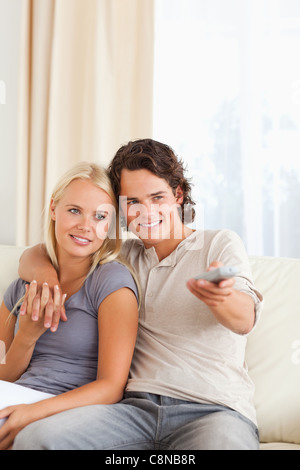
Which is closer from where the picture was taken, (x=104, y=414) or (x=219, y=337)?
(x=104, y=414)

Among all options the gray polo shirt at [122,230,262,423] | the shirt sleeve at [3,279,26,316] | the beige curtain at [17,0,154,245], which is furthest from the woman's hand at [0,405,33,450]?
the beige curtain at [17,0,154,245]

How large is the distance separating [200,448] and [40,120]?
1638 millimetres

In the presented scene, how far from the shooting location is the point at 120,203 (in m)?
1.57

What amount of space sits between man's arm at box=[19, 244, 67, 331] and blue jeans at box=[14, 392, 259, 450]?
26 centimetres

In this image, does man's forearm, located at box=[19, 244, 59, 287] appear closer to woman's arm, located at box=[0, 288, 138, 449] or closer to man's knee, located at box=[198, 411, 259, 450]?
woman's arm, located at box=[0, 288, 138, 449]

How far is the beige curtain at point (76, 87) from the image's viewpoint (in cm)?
228

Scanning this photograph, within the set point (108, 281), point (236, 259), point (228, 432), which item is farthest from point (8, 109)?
point (228, 432)

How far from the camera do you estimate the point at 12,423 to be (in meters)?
1.24

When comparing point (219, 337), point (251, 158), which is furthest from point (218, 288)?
point (251, 158)

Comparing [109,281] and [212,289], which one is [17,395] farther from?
[212,289]

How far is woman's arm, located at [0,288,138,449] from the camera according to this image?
125cm

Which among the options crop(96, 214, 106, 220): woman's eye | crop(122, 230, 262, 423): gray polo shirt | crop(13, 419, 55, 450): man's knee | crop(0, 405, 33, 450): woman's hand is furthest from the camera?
crop(96, 214, 106, 220): woman's eye

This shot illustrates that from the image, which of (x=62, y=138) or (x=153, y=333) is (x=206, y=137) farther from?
(x=153, y=333)

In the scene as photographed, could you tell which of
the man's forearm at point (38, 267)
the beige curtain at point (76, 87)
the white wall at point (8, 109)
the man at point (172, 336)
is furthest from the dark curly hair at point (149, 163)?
the white wall at point (8, 109)
